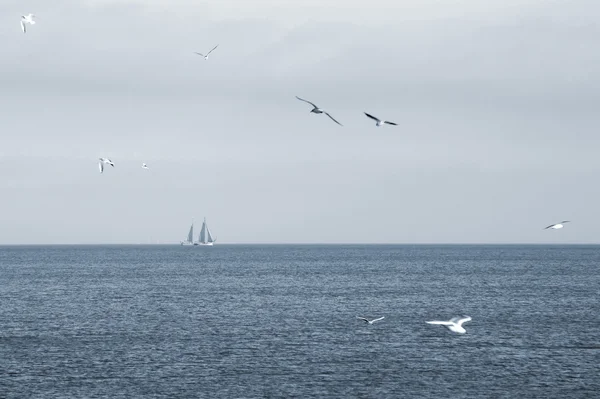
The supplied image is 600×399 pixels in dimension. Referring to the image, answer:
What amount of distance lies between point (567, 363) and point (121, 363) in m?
42.0

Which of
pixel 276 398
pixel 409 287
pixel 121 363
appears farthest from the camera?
pixel 409 287

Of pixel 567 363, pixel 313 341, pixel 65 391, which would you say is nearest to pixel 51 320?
pixel 313 341

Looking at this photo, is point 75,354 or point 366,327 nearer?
point 75,354

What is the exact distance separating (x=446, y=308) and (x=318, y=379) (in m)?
68.6

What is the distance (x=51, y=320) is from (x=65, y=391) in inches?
2084

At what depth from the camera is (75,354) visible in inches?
3482

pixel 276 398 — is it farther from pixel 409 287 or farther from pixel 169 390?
pixel 409 287

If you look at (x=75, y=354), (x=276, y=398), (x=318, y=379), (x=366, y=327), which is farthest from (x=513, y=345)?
(x=75, y=354)

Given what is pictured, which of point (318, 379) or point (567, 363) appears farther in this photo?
point (567, 363)

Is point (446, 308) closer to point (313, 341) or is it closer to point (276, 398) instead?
point (313, 341)

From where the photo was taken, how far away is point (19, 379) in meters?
75.1

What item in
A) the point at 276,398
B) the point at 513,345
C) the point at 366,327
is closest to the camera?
the point at 276,398

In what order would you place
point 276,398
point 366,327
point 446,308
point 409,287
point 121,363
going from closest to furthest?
point 276,398
point 121,363
point 366,327
point 446,308
point 409,287

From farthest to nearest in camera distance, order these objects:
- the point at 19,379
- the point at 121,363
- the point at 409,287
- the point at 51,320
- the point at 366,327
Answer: the point at 409,287
the point at 51,320
the point at 366,327
the point at 121,363
the point at 19,379
